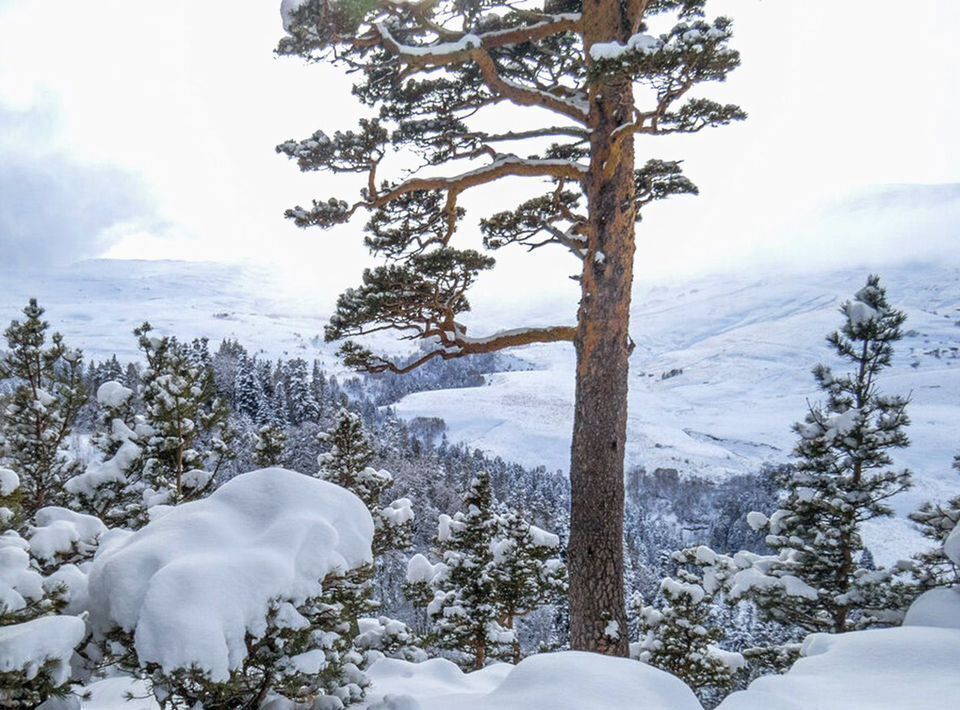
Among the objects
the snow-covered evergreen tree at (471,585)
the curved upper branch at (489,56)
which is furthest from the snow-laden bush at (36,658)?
the snow-covered evergreen tree at (471,585)

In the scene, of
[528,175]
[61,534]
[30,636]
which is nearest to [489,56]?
[528,175]

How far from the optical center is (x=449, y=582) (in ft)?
48.6

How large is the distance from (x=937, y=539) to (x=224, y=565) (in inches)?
364

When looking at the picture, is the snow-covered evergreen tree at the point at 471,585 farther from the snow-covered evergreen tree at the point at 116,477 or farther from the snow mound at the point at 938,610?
the snow mound at the point at 938,610

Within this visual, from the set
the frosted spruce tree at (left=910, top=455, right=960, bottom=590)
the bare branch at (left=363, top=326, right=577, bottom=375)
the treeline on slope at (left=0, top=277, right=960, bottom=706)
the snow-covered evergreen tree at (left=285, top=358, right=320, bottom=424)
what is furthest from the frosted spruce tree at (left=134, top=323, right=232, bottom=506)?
the snow-covered evergreen tree at (left=285, top=358, right=320, bottom=424)

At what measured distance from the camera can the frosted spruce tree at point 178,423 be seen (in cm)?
912

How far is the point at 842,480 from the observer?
28.2 ft

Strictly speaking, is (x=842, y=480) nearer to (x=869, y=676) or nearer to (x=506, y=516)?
(x=869, y=676)

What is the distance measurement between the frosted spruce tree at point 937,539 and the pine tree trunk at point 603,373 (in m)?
3.75

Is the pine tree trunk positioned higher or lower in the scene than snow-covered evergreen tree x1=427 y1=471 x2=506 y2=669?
higher

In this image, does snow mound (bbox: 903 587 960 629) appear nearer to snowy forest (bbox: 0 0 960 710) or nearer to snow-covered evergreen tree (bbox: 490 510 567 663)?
snowy forest (bbox: 0 0 960 710)

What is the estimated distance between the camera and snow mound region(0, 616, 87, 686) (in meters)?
2.62

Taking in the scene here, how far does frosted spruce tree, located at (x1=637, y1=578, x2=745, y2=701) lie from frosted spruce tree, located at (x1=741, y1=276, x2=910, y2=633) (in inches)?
164

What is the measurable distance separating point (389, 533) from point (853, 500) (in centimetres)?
1032
